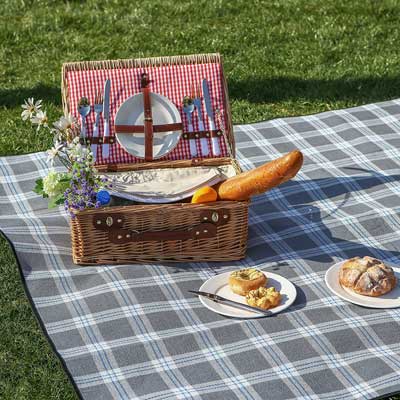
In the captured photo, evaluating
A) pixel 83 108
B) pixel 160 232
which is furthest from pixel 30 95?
pixel 160 232

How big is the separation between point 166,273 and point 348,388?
1.03 metres

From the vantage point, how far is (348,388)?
128 inches

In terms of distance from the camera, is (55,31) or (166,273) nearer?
(166,273)

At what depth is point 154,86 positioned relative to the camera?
178 inches

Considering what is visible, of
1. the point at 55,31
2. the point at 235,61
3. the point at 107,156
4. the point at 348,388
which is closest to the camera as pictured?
the point at 348,388

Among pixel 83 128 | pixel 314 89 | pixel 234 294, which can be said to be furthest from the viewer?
pixel 314 89

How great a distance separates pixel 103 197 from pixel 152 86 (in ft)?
2.61

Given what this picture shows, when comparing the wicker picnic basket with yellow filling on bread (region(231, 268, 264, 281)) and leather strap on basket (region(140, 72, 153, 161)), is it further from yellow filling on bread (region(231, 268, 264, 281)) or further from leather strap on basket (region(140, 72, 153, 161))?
leather strap on basket (region(140, 72, 153, 161))

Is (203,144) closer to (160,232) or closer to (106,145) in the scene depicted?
(106,145)

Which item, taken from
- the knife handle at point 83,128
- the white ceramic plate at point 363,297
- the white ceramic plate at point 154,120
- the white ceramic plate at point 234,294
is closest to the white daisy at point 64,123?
the knife handle at point 83,128

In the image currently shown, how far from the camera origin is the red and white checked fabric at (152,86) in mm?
4465

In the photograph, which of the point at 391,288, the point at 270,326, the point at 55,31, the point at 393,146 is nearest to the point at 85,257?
the point at 270,326

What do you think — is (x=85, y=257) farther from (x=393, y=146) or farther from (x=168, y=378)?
(x=393, y=146)

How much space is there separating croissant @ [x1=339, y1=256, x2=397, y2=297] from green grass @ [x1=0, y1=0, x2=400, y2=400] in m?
2.10
